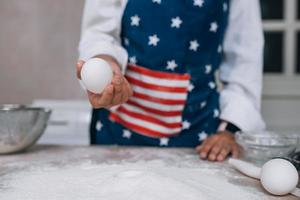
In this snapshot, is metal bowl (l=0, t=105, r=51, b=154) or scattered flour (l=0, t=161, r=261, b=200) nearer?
scattered flour (l=0, t=161, r=261, b=200)

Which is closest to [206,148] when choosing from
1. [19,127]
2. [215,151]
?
[215,151]

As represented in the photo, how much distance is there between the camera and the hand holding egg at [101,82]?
73 cm

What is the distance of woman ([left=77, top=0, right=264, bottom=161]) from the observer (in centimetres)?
99

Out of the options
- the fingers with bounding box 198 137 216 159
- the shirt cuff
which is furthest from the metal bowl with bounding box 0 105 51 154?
the fingers with bounding box 198 137 216 159

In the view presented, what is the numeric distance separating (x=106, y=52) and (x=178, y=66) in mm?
177

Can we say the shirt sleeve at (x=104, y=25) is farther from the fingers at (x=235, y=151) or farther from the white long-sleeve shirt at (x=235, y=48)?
the fingers at (x=235, y=151)

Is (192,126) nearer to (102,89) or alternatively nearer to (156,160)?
(156,160)

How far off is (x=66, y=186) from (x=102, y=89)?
0.60 ft

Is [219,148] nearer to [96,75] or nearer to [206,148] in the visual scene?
[206,148]

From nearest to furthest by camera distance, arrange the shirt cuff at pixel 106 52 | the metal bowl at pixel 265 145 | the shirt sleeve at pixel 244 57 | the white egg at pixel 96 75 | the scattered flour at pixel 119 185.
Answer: the scattered flour at pixel 119 185 → the white egg at pixel 96 75 → the metal bowl at pixel 265 145 → the shirt cuff at pixel 106 52 → the shirt sleeve at pixel 244 57

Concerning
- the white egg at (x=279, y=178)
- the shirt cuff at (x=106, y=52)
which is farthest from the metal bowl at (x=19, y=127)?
the white egg at (x=279, y=178)

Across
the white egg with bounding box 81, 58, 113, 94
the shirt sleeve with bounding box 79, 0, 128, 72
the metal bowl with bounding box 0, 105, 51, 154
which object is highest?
the shirt sleeve with bounding box 79, 0, 128, 72

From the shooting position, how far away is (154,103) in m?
1.03

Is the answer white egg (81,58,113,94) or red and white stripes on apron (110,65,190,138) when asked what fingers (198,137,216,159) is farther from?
white egg (81,58,113,94)
